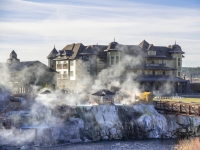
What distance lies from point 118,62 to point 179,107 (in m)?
30.3

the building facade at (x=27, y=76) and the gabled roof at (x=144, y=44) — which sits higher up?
the gabled roof at (x=144, y=44)

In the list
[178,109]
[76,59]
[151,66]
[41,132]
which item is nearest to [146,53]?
[151,66]

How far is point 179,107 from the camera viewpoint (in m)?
52.1

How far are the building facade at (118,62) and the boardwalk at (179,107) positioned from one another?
22.1 m

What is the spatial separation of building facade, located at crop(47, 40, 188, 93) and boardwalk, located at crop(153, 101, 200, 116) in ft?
72.4

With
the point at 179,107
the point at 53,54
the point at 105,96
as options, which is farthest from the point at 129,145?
the point at 53,54

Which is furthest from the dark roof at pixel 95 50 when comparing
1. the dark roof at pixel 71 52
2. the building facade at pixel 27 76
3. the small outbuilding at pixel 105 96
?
the small outbuilding at pixel 105 96

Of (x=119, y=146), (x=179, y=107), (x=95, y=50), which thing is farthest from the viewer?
(x=95, y=50)

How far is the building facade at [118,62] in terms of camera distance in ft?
264

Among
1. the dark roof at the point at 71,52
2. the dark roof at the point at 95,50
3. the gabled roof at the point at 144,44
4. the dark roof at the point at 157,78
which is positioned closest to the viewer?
the dark roof at the point at 157,78

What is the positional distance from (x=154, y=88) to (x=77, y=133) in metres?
36.7

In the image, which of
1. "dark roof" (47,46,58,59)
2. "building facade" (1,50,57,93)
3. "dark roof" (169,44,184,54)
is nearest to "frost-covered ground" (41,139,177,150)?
"building facade" (1,50,57,93)

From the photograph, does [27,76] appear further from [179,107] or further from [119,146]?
[179,107]

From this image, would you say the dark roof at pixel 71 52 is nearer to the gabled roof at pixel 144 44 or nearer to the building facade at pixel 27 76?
the building facade at pixel 27 76
